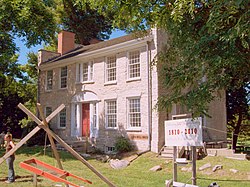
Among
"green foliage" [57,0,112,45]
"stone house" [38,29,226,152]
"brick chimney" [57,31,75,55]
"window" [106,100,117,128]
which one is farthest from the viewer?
"green foliage" [57,0,112,45]

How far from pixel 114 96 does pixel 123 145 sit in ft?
11.2

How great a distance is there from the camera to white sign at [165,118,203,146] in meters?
7.77

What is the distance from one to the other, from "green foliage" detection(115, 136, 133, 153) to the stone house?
34cm

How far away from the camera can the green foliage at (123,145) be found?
58.9ft

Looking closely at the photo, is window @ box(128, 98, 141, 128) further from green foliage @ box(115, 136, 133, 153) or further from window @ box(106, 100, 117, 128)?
window @ box(106, 100, 117, 128)

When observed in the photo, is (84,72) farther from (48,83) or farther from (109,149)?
(109,149)

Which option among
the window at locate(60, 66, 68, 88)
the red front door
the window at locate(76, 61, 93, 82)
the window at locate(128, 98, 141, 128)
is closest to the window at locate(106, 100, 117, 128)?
the window at locate(128, 98, 141, 128)

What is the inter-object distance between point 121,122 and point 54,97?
7812 millimetres

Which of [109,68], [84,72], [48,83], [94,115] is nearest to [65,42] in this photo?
[48,83]

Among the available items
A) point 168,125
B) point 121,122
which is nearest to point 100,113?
point 121,122

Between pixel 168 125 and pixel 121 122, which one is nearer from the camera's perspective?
pixel 168 125

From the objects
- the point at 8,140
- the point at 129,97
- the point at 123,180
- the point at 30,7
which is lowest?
the point at 123,180

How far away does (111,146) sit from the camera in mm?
19344

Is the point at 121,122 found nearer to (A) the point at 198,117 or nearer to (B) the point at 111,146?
(B) the point at 111,146
